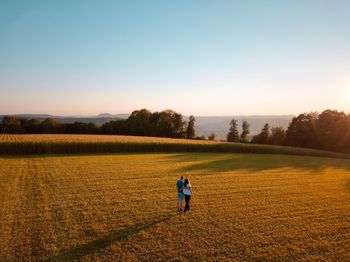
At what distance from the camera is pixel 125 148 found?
4006cm

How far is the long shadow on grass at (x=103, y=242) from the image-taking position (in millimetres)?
8883

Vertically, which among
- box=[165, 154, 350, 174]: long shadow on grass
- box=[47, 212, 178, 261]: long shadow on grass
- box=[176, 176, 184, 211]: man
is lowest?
box=[47, 212, 178, 261]: long shadow on grass

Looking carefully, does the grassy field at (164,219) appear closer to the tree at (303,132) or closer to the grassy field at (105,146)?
the grassy field at (105,146)

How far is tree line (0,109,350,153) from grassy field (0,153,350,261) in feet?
140

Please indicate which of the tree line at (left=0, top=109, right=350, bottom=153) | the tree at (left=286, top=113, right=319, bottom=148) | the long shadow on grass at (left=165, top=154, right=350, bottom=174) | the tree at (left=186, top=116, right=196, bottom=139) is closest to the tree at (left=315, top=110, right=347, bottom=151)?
the tree line at (left=0, top=109, right=350, bottom=153)

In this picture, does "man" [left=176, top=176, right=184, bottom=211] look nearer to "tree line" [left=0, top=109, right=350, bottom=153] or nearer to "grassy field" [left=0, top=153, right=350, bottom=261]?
"grassy field" [left=0, top=153, right=350, bottom=261]

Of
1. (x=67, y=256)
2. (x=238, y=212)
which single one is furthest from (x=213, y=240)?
(x=67, y=256)

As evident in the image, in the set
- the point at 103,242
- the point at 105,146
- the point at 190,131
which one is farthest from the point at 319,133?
the point at 103,242

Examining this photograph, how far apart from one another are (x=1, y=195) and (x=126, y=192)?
7.46 meters

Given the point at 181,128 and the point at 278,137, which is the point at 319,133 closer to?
the point at 278,137

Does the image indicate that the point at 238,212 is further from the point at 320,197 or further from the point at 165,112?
the point at 165,112

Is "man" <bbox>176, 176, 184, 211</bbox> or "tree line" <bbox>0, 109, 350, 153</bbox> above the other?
"tree line" <bbox>0, 109, 350, 153</bbox>

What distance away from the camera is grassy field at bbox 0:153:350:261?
31.1ft

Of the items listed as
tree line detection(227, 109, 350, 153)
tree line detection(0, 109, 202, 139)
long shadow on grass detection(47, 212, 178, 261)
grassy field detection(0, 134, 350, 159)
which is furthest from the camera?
tree line detection(0, 109, 202, 139)
